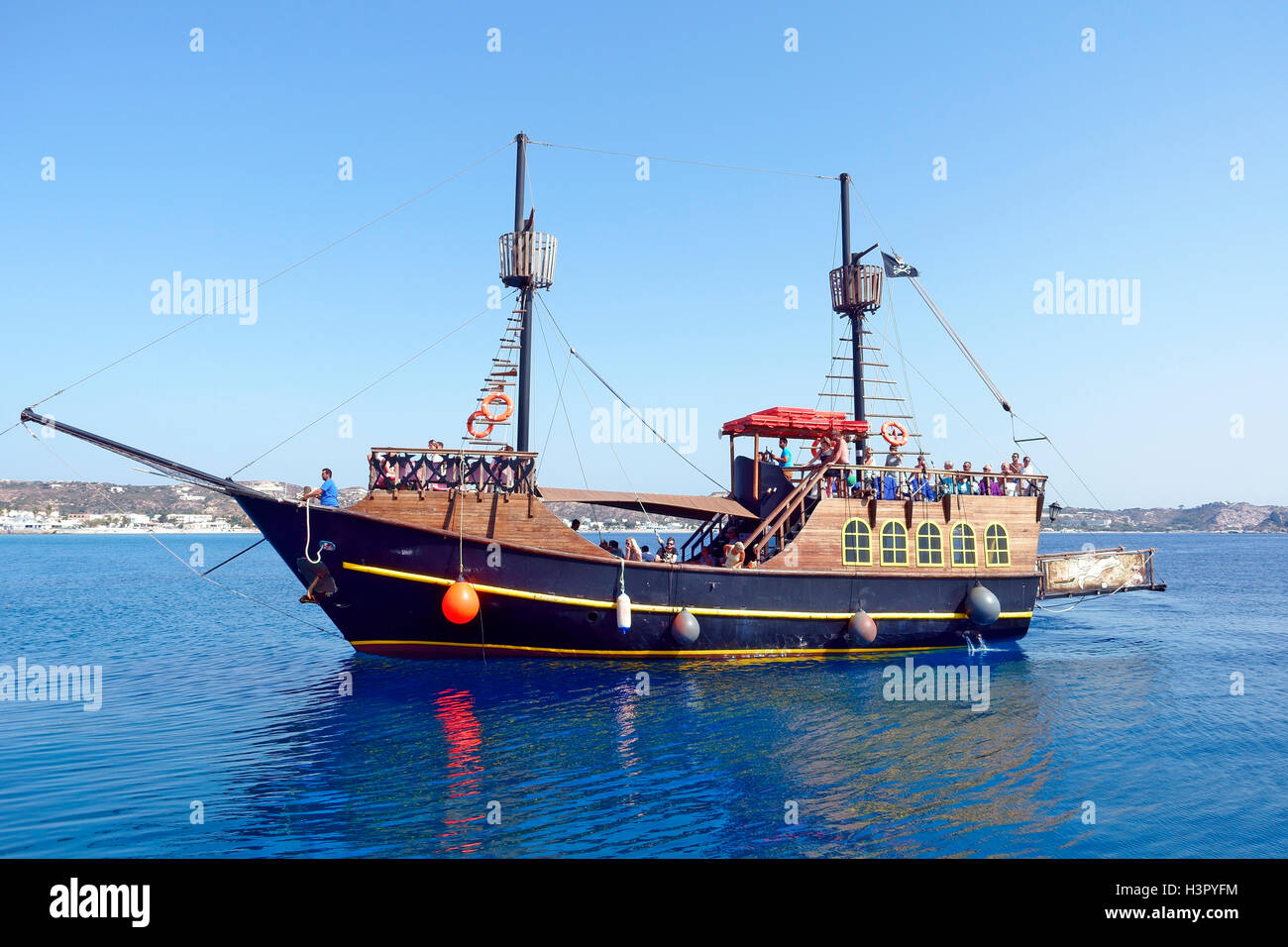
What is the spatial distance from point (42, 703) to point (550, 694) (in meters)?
9.98

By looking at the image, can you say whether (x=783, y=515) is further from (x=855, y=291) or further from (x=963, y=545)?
(x=855, y=291)

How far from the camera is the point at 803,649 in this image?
1719cm

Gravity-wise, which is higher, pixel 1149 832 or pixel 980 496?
pixel 980 496

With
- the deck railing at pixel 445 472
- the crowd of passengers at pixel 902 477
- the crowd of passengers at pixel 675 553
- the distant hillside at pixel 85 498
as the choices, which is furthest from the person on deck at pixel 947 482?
→ the distant hillside at pixel 85 498

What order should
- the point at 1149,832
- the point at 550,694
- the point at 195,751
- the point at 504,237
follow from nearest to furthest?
1. the point at 1149,832
2. the point at 195,751
3. the point at 550,694
4. the point at 504,237

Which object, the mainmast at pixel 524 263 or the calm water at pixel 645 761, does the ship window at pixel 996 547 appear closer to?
the calm water at pixel 645 761

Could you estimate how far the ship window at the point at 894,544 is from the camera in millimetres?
17766

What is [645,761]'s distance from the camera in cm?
1027

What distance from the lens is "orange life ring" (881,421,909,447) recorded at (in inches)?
732

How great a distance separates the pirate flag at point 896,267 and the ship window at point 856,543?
→ 8755 mm

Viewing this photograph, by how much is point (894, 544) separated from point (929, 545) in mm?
1051

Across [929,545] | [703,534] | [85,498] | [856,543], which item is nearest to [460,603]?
[703,534]
